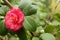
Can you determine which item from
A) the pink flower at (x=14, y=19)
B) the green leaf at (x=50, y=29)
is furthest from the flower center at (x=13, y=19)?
the green leaf at (x=50, y=29)

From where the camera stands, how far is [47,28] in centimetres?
106

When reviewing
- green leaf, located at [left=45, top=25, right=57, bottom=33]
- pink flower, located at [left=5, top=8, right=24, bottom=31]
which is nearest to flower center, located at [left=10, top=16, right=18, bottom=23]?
pink flower, located at [left=5, top=8, right=24, bottom=31]

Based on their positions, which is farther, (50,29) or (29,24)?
(50,29)

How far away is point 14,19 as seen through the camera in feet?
2.66

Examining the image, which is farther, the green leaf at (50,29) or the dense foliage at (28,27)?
the green leaf at (50,29)

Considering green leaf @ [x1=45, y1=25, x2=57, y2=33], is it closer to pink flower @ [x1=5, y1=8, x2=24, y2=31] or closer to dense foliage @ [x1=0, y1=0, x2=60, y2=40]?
dense foliage @ [x1=0, y1=0, x2=60, y2=40]

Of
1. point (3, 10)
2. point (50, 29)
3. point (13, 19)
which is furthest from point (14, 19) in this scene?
point (50, 29)

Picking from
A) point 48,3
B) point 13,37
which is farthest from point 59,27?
point 48,3

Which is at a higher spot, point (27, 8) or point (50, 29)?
point (27, 8)

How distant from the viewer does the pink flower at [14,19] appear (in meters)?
0.80

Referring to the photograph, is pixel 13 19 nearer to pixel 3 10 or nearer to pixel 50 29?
pixel 3 10

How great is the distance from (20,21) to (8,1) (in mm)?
179

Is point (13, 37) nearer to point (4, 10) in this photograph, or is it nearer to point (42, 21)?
point (4, 10)

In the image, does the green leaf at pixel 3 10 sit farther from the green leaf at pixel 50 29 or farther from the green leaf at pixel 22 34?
the green leaf at pixel 50 29
